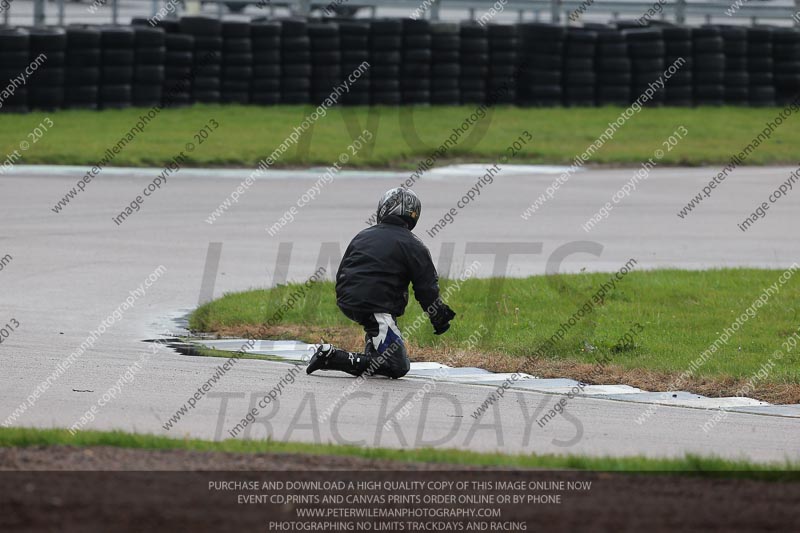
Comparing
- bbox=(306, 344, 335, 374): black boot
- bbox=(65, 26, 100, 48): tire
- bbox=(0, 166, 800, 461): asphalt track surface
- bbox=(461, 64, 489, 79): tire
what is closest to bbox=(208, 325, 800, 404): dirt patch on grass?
bbox=(0, 166, 800, 461): asphalt track surface

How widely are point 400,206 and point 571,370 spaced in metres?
2.04

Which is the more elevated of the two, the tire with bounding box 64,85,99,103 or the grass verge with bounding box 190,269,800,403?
the grass verge with bounding box 190,269,800,403

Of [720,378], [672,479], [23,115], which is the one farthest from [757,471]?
[23,115]

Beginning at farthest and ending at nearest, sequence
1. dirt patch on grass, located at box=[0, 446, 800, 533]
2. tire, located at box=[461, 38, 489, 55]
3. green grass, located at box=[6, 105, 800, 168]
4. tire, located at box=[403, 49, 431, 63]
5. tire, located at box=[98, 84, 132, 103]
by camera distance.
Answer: tire, located at box=[461, 38, 489, 55] → tire, located at box=[403, 49, 431, 63] → tire, located at box=[98, 84, 132, 103] → green grass, located at box=[6, 105, 800, 168] → dirt patch on grass, located at box=[0, 446, 800, 533]

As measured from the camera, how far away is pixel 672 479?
6695 mm

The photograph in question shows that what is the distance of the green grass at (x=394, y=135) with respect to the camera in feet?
72.3

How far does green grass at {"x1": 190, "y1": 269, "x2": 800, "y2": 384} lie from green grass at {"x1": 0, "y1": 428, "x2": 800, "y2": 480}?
328 cm

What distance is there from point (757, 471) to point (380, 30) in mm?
19149

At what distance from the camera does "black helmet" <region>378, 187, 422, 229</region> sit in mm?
9680

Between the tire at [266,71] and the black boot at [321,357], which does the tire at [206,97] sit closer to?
the tire at [266,71]

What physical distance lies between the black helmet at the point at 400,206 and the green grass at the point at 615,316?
1.79m

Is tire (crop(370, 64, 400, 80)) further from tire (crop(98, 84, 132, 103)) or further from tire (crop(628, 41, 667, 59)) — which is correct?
tire (crop(628, 41, 667, 59))

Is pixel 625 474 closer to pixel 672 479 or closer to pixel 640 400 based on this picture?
pixel 672 479

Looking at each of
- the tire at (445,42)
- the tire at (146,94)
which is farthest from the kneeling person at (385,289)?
the tire at (445,42)
